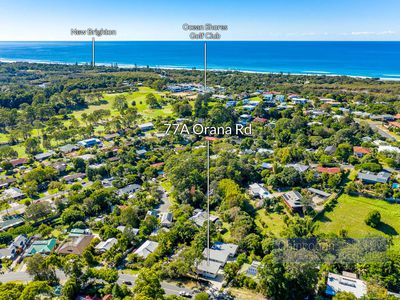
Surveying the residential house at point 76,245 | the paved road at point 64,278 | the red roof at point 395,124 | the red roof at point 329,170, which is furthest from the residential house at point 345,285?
the red roof at point 395,124

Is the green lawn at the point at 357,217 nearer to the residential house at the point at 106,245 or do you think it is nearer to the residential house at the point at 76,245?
the residential house at the point at 106,245

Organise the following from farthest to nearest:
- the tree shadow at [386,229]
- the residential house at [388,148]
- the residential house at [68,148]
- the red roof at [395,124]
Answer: the red roof at [395,124], the residential house at [68,148], the residential house at [388,148], the tree shadow at [386,229]

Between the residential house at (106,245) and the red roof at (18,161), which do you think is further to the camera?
the red roof at (18,161)

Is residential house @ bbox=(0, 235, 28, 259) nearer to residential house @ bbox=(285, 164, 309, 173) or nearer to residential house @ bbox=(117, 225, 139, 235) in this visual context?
residential house @ bbox=(117, 225, 139, 235)

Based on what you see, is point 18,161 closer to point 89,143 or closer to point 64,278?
point 89,143

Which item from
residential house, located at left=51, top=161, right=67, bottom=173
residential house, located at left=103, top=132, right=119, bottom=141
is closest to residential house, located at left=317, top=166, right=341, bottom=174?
residential house, located at left=51, top=161, right=67, bottom=173

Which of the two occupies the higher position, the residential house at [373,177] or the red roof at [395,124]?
the red roof at [395,124]

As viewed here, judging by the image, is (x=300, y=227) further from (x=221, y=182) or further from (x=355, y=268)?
(x=221, y=182)
